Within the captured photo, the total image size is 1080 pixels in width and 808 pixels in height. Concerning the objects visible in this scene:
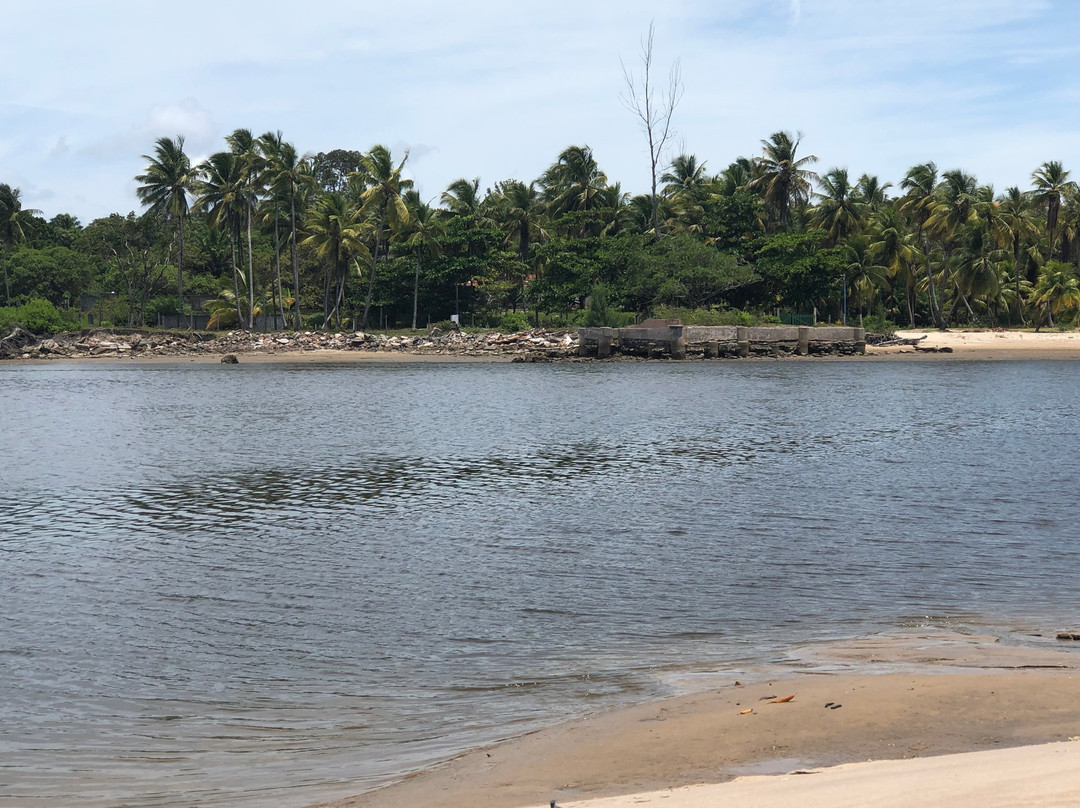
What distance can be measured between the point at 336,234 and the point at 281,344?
27.7 feet

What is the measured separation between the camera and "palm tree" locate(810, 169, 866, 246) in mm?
72250

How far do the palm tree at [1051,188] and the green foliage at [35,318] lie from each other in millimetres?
72065

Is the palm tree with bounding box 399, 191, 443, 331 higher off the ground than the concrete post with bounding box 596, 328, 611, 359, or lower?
higher

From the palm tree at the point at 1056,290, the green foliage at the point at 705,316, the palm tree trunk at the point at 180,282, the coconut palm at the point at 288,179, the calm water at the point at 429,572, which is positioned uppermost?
the coconut palm at the point at 288,179

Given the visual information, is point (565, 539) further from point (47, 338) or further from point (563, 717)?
point (47, 338)

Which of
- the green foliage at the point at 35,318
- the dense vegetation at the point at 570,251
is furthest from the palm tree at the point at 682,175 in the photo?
the green foliage at the point at 35,318

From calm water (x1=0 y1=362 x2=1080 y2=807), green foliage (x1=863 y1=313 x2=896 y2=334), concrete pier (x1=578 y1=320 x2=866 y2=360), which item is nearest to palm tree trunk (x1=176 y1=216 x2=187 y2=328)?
concrete pier (x1=578 y1=320 x2=866 y2=360)

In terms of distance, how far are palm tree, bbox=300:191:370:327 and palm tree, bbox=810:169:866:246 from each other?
32772 millimetres

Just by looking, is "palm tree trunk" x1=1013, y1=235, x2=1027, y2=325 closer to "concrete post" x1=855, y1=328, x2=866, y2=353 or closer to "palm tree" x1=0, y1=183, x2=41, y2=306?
"concrete post" x1=855, y1=328, x2=866, y2=353

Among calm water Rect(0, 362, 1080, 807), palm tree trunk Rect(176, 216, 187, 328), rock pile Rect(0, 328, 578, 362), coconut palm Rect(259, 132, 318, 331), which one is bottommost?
calm water Rect(0, 362, 1080, 807)

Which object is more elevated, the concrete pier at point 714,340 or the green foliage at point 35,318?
the green foliage at point 35,318

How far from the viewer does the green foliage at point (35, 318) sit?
2940 inches

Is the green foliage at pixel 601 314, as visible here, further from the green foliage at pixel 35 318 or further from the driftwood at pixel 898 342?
the green foliage at pixel 35 318

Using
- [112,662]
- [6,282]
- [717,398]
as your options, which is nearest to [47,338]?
[6,282]
